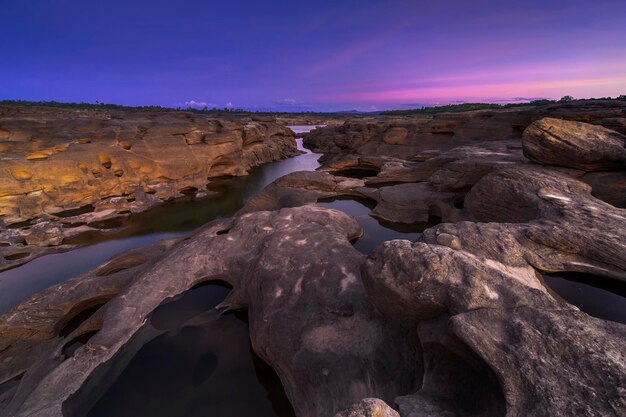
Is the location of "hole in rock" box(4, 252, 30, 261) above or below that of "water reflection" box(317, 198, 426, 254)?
below

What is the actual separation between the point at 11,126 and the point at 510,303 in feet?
104

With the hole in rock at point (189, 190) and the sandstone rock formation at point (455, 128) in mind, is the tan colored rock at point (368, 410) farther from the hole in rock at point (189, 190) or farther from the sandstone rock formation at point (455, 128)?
the hole in rock at point (189, 190)

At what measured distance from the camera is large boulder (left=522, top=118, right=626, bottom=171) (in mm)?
11008

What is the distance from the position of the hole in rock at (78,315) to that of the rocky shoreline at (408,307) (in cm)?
5

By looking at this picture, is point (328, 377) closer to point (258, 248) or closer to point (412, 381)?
point (412, 381)

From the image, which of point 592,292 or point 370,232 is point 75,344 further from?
point 592,292

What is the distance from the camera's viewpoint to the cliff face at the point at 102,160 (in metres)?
18.5

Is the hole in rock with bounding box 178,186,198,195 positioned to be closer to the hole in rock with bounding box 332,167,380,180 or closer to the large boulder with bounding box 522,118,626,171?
the hole in rock with bounding box 332,167,380,180

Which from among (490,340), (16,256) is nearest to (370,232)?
(490,340)

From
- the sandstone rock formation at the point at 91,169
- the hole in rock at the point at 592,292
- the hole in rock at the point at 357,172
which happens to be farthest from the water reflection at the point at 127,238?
the hole in rock at the point at 592,292

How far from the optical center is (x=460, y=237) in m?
7.12

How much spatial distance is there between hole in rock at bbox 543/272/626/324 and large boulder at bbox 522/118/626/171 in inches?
268

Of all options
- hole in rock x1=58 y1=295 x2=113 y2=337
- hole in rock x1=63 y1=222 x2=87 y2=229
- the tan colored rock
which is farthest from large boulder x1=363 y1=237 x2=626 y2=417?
hole in rock x1=63 y1=222 x2=87 y2=229

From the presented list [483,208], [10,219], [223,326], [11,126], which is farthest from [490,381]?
[11,126]
